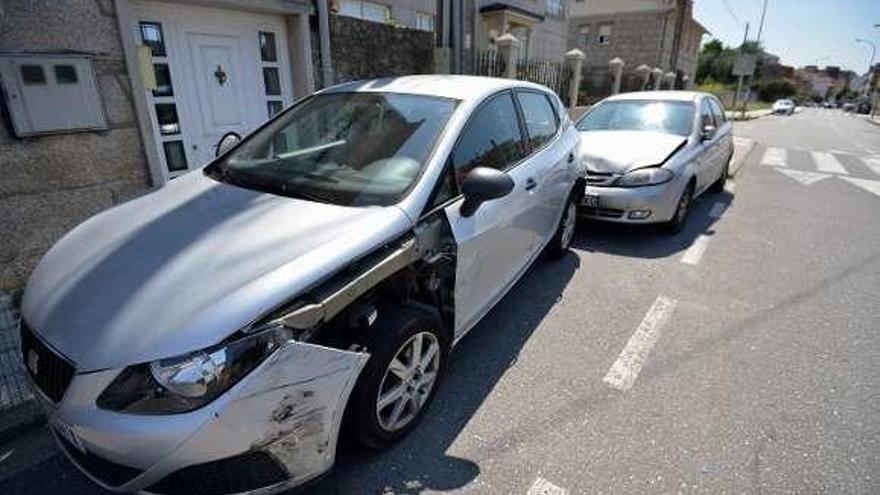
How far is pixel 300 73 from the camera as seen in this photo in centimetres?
568

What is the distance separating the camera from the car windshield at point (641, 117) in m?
5.80

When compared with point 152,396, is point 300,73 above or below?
above

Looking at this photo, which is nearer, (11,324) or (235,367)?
(235,367)

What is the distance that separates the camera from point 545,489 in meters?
2.12

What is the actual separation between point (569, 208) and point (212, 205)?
3.16m

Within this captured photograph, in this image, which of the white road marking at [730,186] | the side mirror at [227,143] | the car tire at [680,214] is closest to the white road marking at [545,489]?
the side mirror at [227,143]

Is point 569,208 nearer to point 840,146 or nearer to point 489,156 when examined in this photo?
point 489,156

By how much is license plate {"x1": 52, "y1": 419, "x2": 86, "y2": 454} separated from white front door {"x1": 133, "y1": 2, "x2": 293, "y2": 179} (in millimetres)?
3192

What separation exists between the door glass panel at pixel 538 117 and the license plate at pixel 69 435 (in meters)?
3.10

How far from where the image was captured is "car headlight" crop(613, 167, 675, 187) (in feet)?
16.1

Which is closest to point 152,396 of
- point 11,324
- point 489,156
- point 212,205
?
point 212,205

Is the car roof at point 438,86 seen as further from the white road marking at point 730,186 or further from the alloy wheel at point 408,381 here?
the white road marking at point 730,186

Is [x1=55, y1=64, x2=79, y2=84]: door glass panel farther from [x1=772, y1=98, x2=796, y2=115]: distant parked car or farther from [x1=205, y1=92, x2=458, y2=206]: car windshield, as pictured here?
[x1=772, y1=98, x2=796, y2=115]: distant parked car

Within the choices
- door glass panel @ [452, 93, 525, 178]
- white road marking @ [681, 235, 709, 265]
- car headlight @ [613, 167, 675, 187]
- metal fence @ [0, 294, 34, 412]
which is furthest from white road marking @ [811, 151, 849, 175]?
metal fence @ [0, 294, 34, 412]
